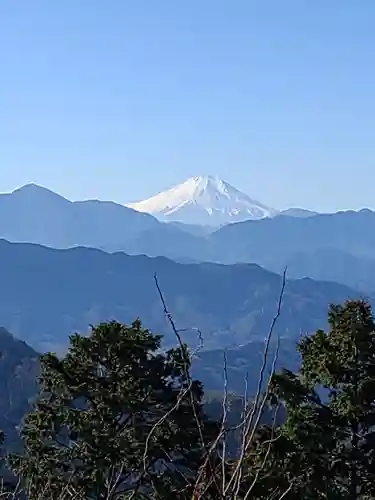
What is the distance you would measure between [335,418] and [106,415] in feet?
11.5

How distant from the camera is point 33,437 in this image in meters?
12.9

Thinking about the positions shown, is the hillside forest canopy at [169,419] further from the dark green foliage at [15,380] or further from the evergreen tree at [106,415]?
the dark green foliage at [15,380]

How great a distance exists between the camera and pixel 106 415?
12172mm

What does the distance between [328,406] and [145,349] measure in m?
3.13

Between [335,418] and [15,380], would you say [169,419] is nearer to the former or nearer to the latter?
[335,418]

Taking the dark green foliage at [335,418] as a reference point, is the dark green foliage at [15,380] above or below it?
below

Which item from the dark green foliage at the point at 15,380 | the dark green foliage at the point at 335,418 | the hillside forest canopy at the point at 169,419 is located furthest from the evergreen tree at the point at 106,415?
the dark green foliage at the point at 15,380

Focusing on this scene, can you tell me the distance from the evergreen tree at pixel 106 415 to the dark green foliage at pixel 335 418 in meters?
1.58

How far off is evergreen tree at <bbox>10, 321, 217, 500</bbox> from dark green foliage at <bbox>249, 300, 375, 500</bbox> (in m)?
1.58

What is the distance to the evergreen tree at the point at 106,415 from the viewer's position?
11.6 meters

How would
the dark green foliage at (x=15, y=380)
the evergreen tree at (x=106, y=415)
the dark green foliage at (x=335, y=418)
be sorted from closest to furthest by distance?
1. the dark green foliage at (x=335, y=418)
2. the evergreen tree at (x=106, y=415)
3. the dark green foliage at (x=15, y=380)

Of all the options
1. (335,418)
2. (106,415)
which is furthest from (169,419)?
(335,418)

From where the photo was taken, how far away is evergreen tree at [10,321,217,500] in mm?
11633

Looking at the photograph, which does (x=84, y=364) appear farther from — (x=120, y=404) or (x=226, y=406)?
(x=226, y=406)
